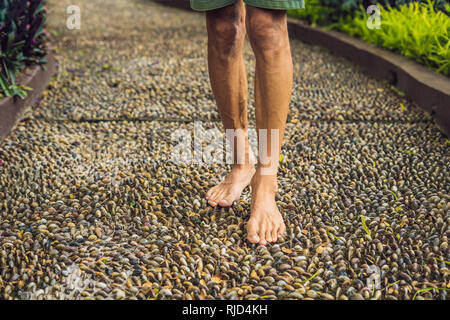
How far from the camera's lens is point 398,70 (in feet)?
11.1

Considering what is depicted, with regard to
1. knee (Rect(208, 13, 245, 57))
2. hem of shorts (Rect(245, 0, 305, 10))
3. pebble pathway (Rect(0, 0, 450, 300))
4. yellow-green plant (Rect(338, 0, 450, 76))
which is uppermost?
hem of shorts (Rect(245, 0, 305, 10))

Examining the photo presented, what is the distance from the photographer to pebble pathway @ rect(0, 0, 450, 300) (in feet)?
5.17

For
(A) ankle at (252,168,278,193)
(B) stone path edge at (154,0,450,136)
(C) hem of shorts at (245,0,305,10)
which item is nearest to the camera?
(C) hem of shorts at (245,0,305,10)

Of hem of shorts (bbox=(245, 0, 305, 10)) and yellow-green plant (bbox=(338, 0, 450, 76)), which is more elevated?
hem of shorts (bbox=(245, 0, 305, 10))

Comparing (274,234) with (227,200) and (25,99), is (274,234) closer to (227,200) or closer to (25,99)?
(227,200)

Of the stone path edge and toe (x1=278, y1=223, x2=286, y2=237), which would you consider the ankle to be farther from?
the stone path edge

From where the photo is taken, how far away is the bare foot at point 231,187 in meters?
2.01

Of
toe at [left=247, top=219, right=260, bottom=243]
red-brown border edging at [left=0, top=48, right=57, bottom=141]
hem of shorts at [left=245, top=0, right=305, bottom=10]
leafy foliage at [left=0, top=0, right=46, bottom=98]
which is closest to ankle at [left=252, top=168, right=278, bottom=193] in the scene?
toe at [left=247, top=219, right=260, bottom=243]

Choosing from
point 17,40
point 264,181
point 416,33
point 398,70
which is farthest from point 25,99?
point 416,33

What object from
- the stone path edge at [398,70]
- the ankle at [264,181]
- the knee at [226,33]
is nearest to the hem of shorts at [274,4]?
the knee at [226,33]

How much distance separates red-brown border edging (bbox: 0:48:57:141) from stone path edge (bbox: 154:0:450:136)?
2911mm

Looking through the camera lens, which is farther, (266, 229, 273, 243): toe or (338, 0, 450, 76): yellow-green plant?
(338, 0, 450, 76): yellow-green plant
